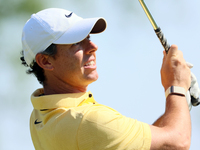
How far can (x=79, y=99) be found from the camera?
8.14 feet

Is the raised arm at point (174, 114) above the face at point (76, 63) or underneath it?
underneath

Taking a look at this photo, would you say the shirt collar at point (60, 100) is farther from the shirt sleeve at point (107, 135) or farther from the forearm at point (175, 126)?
the forearm at point (175, 126)

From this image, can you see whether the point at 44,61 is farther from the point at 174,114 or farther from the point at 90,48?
the point at 174,114

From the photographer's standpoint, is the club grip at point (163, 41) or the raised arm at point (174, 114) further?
the club grip at point (163, 41)

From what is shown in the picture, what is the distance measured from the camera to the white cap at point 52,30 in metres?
2.54

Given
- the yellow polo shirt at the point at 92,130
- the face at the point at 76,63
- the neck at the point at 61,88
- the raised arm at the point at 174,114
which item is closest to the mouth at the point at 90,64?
the face at the point at 76,63

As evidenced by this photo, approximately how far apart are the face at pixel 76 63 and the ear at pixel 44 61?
0.15ft

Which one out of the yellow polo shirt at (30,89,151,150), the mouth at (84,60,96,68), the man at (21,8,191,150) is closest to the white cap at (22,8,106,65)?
the man at (21,8,191,150)

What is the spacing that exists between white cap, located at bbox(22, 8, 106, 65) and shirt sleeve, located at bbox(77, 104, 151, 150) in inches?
19.6

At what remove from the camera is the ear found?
2611 millimetres

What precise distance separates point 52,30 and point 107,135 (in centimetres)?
70

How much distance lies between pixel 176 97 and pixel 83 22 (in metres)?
0.67

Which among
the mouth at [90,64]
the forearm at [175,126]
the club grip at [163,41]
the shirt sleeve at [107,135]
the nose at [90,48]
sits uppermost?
the nose at [90,48]

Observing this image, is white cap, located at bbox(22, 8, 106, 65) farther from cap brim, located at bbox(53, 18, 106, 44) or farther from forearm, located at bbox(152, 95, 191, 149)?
forearm, located at bbox(152, 95, 191, 149)
